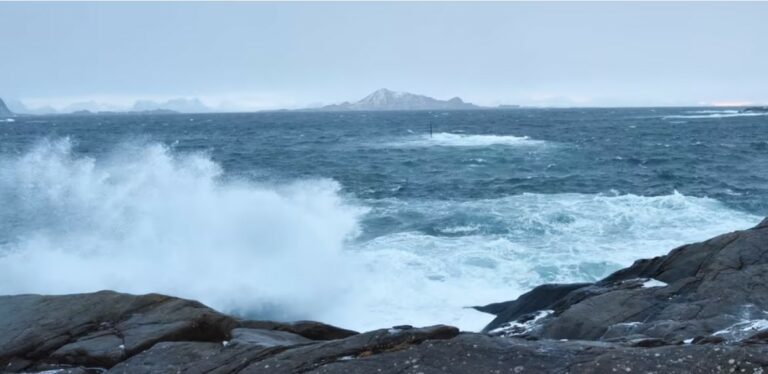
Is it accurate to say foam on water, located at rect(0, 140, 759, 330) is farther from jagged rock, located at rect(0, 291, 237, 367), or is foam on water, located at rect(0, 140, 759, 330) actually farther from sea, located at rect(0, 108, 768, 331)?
jagged rock, located at rect(0, 291, 237, 367)

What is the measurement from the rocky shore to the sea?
12.1 feet

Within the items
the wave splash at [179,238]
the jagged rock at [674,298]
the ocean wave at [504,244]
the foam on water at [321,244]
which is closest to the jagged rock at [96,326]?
the jagged rock at [674,298]

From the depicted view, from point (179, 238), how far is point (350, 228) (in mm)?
5379

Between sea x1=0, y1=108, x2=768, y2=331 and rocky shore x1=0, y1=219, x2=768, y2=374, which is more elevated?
rocky shore x1=0, y1=219, x2=768, y2=374

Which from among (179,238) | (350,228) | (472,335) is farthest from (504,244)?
(472,335)

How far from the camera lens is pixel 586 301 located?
9.10m

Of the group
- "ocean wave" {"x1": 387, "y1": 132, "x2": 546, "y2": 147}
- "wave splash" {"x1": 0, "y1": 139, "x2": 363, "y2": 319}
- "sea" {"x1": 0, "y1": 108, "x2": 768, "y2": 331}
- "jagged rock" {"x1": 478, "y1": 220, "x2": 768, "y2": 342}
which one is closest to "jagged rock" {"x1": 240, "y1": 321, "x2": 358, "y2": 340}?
"jagged rock" {"x1": 478, "y1": 220, "x2": 768, "y2": 342}

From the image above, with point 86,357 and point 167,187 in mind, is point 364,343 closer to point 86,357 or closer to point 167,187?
point 86,357

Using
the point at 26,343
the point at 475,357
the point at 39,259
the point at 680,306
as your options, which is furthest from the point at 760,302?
the point at 39,259

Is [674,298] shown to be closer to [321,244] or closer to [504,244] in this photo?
[504,244]

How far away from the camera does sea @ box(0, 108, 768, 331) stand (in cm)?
1428

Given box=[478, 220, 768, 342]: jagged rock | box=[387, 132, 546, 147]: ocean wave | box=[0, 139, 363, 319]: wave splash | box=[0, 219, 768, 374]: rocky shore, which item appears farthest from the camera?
box=[387, 132, 546, 147]: ocean wave

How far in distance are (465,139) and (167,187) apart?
37.3 meters

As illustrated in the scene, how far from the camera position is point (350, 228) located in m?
Result: 20.0
